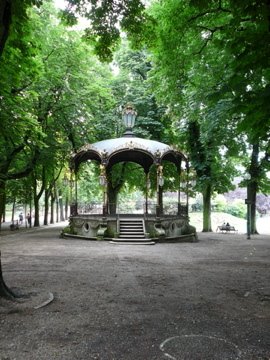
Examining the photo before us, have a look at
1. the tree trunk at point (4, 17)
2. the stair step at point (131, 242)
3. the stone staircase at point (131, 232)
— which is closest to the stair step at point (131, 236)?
the stone staircase at point (131, 232)

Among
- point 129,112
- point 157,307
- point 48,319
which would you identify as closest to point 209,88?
point 129,112

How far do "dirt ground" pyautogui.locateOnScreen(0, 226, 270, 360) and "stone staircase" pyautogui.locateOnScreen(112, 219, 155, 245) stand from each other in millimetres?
7013

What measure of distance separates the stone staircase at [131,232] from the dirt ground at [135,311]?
7013 millimetres

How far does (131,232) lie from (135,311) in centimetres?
1384

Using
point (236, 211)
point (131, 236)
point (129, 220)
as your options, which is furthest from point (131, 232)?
point (236, 211)

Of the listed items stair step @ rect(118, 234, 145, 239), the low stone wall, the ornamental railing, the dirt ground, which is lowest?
the dirt ground

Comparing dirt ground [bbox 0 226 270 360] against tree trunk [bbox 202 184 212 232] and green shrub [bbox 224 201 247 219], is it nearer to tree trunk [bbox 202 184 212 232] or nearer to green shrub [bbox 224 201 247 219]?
tree trunk [bbox 202 184 212 232]

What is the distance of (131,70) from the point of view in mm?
31484

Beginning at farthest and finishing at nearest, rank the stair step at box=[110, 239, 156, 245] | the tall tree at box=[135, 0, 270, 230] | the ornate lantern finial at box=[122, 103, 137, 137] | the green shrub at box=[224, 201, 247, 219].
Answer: the green shrub at box=[224, 201, 247, 219] → the ornate lantern finial at box=[122, 103, 137, 137] → the stair step at box=[110, 239, 156, 245] → the tall tree at box=[135, 0, 270, 230]

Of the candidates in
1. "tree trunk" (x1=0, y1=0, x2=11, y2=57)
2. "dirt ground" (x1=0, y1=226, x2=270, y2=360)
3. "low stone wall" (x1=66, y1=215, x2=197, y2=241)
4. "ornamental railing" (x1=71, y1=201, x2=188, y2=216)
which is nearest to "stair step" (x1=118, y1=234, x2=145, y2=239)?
"low stone wall" (x1=66, y1=215, x2=197, y2=241)

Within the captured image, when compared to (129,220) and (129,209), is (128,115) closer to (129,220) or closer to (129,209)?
(129,220)

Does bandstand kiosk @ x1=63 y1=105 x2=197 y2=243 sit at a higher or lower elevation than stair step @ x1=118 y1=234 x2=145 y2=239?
higher

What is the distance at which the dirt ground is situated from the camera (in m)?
4.91

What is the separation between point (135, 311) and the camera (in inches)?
262
